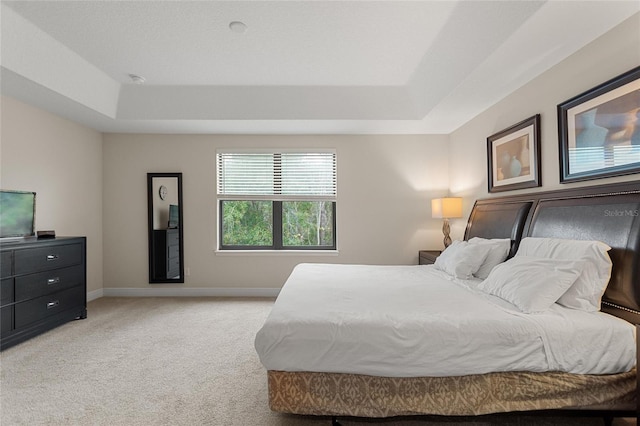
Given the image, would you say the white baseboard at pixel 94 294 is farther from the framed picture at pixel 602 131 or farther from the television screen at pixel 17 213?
the framed picture at pixel 602 131

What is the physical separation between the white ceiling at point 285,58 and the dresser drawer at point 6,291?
1841 mm

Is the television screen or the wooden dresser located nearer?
the wooden dresser

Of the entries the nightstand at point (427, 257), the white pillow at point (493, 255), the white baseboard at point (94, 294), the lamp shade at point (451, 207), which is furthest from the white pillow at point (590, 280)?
the white baseboard at point (94, 294)

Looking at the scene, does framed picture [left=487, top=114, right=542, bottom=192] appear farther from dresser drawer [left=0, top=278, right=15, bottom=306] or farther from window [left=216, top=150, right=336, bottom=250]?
dresser drawer [left=0, top=278, right=15, bottom=306]

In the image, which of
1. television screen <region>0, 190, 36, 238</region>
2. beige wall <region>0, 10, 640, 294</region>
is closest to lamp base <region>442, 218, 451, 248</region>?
beige wall <region>0, 10, 640, 294</region>

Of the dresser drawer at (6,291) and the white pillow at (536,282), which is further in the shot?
the dresser drawer at (6,291)

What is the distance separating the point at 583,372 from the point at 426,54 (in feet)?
9.35

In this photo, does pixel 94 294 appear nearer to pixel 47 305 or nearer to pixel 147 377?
pixel 47 305

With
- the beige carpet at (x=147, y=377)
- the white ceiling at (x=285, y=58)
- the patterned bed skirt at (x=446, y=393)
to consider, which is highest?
the white ceiling at (x=285, y=58)

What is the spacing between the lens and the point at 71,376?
2.37 meters

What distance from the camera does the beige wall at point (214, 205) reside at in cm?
477

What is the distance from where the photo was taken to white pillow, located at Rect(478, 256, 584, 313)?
5.98ft

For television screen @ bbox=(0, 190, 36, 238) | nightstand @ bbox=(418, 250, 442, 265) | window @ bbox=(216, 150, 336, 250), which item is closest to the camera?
television screen @ bbox=(0, 190, 36, 238)

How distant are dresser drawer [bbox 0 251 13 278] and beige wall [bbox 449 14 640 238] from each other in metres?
4.81
